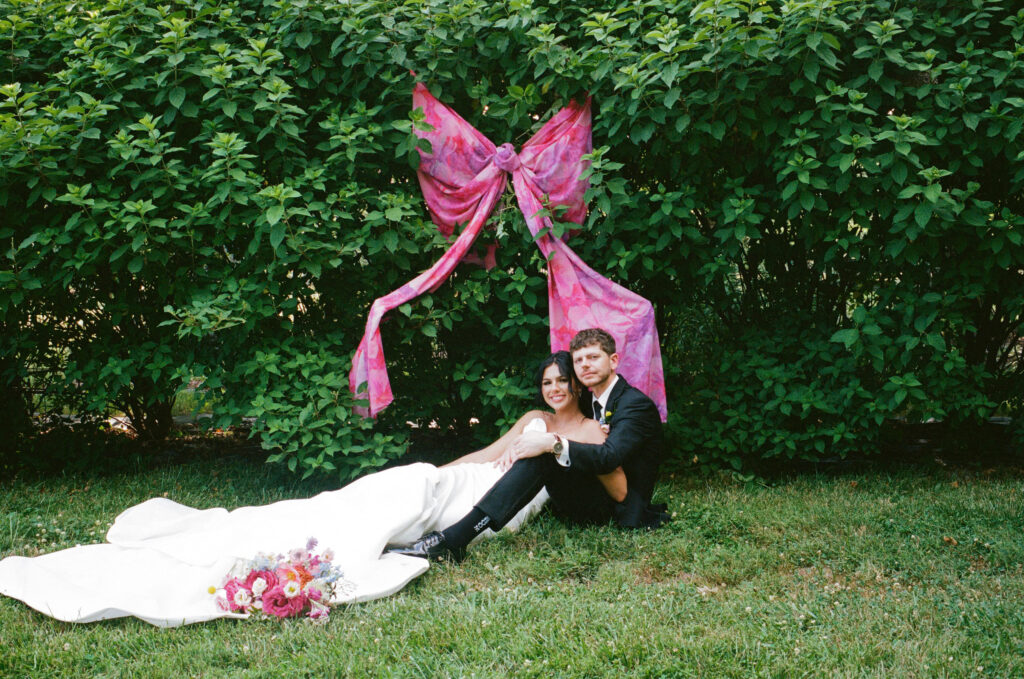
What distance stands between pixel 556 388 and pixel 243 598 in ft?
6.80

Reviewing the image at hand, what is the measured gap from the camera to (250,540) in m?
3.86

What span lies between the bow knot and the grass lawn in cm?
224

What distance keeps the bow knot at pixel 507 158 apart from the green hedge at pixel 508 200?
7.5 inches

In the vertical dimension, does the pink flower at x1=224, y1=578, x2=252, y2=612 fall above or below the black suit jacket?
below

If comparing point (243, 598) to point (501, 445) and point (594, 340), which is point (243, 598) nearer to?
point (501, 445)

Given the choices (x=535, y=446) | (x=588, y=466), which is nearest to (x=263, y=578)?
(x=535, y=446)

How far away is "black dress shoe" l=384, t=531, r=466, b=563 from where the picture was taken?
397cm

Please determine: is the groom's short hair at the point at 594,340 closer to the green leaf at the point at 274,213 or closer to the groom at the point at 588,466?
Result: the groom at the point at 588,466

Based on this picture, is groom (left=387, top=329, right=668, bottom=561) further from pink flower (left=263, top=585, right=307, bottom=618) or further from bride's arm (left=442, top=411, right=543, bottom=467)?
pink flower (left=263, top=585, right=307, bottom=618)

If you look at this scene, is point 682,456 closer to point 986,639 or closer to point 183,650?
point 986,639

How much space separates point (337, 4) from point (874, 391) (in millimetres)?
4124

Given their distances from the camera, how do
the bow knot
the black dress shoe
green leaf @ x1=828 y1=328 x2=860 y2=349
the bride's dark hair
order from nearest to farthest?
the black dress shoe → the bride's dark hair → green leaf @ x1=828 y1=328 x2=860 y2=349 → the bow knot

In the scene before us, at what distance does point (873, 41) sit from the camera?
4.56 meters

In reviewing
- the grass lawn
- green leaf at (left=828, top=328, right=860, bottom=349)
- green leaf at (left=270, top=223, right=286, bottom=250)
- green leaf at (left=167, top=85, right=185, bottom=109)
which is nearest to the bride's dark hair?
the grass lawn
